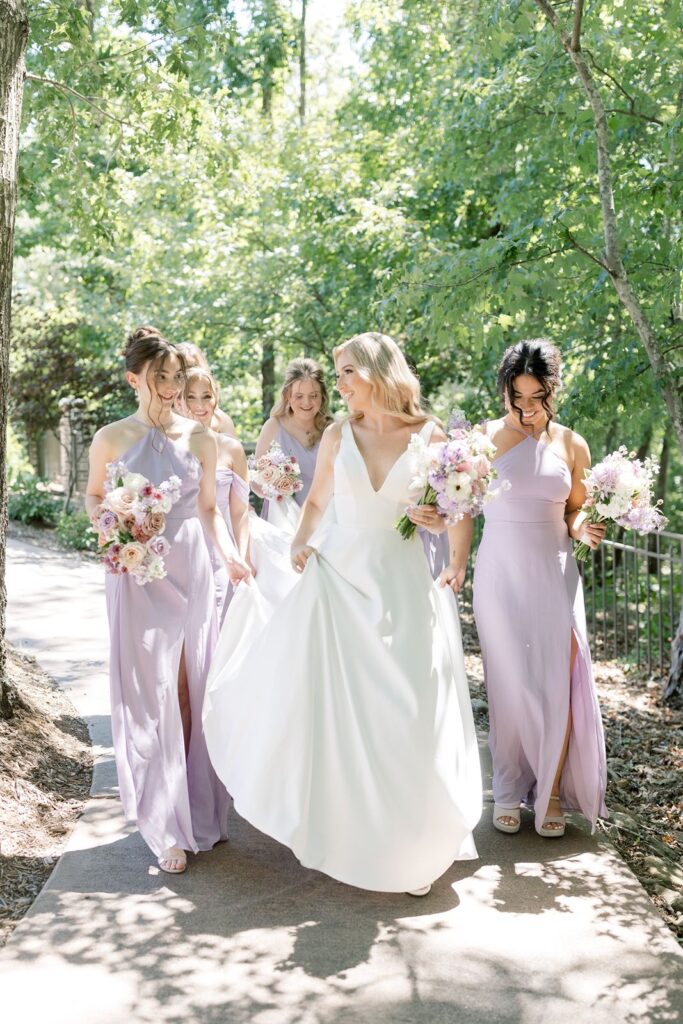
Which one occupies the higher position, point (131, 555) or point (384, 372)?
point (384, 372)

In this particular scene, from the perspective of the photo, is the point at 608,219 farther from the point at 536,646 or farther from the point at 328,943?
the point at 328,943

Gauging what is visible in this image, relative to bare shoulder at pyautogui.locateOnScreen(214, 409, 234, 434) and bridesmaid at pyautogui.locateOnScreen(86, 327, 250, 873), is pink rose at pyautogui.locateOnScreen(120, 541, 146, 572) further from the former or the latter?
bare shoulder at pyautogui.locateOnScreen(214, 409, 234, 434)

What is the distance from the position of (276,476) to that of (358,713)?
312 centimetres

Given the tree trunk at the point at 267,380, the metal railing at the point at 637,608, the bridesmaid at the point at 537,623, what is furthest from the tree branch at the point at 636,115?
the tree trunk at the point at 267,380

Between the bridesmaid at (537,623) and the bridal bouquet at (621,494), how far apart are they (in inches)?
6.2

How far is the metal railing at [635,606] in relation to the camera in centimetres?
884

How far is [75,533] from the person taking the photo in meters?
16.2

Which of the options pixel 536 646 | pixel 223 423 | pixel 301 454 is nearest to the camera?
pixel 536 646

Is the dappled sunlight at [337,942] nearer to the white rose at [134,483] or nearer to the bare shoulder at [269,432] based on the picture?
the white rose at [134,483]

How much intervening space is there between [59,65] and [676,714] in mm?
7149

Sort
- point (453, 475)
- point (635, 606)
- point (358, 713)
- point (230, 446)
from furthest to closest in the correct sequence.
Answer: point (635, 606) < point (230, 446) < point (453, 475) < point (358, 713)

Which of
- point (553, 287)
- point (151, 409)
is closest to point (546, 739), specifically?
point (151, 409)

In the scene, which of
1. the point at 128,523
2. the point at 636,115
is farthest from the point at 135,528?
the point at 636,115

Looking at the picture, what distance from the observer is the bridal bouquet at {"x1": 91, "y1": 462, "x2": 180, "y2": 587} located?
14.8 feet
